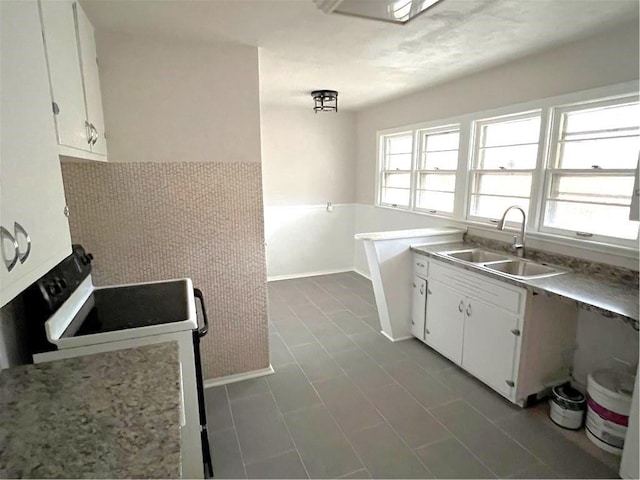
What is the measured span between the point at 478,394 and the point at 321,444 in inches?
47.0

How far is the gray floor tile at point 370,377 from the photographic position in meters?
2.61

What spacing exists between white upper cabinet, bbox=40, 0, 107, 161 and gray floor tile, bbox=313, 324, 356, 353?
227cm

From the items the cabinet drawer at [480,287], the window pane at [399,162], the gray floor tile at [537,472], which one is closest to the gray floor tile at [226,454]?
the gray floor tile at [537,472]

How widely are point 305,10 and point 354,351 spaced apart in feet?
8.32

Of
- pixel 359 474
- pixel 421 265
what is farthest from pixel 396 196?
pixel 359 474

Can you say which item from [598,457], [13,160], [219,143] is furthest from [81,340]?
[598,457]

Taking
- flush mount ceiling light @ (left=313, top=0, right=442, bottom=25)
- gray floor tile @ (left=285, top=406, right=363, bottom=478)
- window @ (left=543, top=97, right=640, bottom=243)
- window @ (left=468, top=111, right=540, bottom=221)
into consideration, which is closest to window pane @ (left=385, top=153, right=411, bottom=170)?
window @ (left=468, top=111, right=540, bottom=221)

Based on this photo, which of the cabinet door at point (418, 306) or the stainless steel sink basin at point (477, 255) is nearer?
Answer: the stainless steel sink basin at point (477, 255)

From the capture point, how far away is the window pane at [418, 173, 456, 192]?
3.78m

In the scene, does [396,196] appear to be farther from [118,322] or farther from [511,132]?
[118,322]

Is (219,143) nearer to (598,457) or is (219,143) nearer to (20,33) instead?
(20,33)

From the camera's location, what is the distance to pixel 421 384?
262cm

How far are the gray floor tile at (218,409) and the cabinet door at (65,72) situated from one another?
1.74 m

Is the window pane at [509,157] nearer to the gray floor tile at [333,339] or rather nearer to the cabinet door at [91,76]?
the gray floor tile at [333,339]
